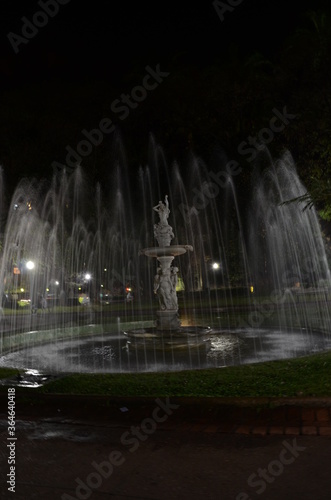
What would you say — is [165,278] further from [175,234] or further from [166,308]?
[175,234]

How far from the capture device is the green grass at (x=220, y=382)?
7613 mm

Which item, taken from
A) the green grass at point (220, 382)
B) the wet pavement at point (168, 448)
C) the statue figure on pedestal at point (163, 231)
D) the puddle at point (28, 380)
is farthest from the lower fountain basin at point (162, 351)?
the wet pavement at point (168, 448)

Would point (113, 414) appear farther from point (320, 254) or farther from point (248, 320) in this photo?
point (320, 254)

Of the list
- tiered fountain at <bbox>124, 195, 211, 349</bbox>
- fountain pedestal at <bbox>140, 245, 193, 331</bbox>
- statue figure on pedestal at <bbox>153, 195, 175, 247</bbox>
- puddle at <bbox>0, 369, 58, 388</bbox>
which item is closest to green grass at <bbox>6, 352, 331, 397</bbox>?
puddle at <bbox>0, 369, 58, 388</bbox>

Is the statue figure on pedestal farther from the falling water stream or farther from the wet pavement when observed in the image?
the wet pavement

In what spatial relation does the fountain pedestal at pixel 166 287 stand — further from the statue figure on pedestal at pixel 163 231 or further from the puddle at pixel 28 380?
the puddle at pixel 28 380

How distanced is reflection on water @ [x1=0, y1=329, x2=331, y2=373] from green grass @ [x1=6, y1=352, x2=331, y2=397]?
6.04 feet

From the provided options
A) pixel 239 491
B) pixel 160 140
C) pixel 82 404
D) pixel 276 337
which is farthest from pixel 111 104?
pixel 239 491

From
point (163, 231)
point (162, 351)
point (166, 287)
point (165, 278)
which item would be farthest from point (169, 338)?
point (163, 231)

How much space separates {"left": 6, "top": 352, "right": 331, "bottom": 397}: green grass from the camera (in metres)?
7.61

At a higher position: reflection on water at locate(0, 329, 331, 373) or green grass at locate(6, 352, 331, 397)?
reflection on water at locate(0, 329, 331, 373)

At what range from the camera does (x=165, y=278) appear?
17.6 meters

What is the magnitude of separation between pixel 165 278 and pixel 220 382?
9296 mm

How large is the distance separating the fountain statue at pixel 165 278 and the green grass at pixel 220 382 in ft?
23.5
